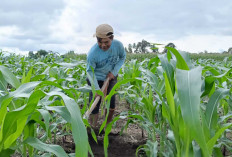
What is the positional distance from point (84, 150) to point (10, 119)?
455mm

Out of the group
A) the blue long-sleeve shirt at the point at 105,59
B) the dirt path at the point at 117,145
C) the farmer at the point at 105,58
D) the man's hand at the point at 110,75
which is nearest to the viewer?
the dirt path at the point at 117,145

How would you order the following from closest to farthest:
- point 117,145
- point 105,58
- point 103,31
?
point 103,31
point 117,145
point 105,58

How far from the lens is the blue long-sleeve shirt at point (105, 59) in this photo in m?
3.09

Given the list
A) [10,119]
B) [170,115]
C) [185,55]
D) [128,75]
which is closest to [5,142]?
[10,119]

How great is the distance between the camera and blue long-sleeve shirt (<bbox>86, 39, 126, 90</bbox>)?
3.09 m

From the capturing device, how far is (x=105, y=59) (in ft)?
10.4

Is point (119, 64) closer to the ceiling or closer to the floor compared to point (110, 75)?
closer to the ceiling

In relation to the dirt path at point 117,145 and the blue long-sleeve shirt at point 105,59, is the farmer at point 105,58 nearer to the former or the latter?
the blue long-sleeve shirt at point 105,59

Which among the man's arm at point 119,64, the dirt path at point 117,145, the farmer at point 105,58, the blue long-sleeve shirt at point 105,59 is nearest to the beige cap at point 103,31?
the farmer at point 105,58

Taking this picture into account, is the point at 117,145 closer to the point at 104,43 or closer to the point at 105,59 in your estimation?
the point at 105,59

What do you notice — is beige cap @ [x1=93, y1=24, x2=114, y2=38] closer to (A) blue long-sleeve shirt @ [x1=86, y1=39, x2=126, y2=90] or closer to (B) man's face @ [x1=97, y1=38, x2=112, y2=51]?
(B) man's face @ [x1=97, y1=38, x2=112, y2=51]

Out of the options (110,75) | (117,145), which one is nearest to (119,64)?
(110,75)

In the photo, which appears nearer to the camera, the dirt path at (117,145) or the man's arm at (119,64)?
the dirt path at (117,145)

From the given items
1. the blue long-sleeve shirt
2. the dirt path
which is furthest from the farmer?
the dirt path
